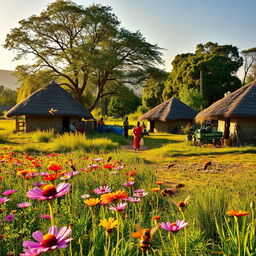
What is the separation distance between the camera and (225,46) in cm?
4094

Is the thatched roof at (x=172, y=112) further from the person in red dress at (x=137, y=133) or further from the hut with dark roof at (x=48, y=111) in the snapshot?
the person in red dress at (x=137, y=133)

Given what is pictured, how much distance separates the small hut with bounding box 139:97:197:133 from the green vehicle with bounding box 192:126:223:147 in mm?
9360

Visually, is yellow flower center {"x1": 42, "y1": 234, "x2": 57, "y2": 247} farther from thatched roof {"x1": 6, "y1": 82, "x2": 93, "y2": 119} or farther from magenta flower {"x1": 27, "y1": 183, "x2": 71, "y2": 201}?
thatched roof {"x1": 6, "y1": 82, "x2": 93, "y2": 119}

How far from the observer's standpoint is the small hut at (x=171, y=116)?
24703mm

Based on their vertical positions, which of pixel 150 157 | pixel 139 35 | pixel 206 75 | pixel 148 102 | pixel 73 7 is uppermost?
pixel 73 7

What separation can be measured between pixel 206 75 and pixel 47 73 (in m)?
20.0

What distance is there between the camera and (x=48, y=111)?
20.9 m

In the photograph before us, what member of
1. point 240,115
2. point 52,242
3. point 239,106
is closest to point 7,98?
point 239,106

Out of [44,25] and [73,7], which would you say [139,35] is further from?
[44,25]

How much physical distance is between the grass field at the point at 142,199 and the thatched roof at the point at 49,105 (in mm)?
5302

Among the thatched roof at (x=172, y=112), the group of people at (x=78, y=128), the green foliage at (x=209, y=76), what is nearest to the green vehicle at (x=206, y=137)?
the group of people at (x=78, y=128)

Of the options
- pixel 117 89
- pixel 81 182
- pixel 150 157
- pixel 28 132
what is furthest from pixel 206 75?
pixel 81 182

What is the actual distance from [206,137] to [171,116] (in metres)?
10.6

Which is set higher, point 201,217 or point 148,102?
point 148,102
